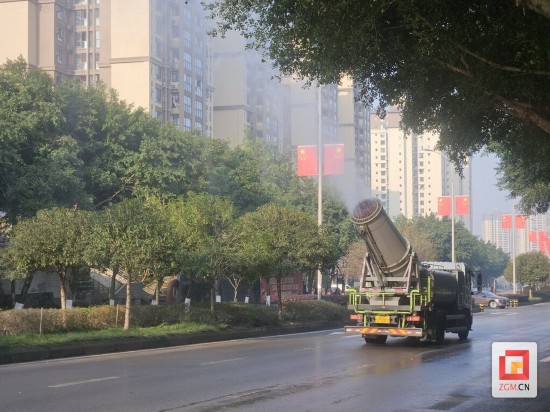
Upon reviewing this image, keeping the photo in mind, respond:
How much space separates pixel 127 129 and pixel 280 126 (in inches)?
2922

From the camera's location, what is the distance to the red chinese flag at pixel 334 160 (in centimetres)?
4256

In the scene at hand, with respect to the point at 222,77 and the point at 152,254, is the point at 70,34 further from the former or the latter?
the point at 152,254

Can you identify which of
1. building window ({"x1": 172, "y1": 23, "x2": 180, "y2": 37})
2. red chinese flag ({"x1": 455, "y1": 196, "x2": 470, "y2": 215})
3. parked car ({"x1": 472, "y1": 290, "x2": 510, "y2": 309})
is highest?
building window ({"x1": 172, "y1": 23, "x2": 180, "y2": 37})

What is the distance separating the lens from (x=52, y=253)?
82.2 feet

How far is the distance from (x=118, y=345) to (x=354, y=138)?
113 meters

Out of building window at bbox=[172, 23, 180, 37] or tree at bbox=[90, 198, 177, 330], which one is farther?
building window at bbox=[172, 23, 180, 37]

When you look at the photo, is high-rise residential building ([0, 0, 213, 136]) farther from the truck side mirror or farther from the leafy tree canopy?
the truck side mirror

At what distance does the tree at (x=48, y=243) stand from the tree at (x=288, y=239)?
8991mm

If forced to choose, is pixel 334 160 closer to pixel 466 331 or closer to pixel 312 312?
pixel 312 312

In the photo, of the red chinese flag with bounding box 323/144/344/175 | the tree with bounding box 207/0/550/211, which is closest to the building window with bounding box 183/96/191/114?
the red chinese flag with bounding box 323/144/344/175

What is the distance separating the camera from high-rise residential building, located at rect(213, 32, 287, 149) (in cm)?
11700

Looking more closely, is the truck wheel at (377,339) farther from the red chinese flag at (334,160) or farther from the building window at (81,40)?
the building window at (81,40)

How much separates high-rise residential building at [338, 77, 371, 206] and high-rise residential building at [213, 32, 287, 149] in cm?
968

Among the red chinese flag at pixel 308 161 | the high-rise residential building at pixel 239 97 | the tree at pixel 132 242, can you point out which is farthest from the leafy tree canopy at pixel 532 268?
the tree at pixel 132 242
